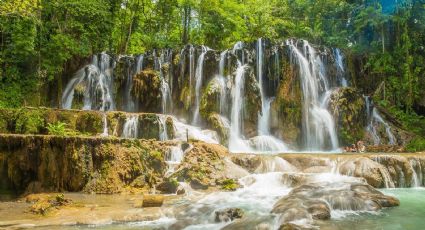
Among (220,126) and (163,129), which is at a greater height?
(220,126)

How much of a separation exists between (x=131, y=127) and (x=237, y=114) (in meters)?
6.67

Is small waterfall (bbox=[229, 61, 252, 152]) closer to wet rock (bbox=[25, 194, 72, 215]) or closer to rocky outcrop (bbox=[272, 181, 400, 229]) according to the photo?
rocky outcrop (bbox=[272, 181, 400, 229])

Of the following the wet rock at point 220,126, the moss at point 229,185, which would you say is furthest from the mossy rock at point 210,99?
the moss at point 229,185

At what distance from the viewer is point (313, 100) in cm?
2084

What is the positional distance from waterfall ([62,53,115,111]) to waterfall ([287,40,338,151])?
35.7 feet

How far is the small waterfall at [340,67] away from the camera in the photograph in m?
23.3

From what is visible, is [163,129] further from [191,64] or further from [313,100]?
[313,100]

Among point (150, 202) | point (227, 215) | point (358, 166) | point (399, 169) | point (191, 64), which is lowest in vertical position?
point (227, 215)

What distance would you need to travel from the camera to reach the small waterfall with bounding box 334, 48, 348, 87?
23252 mm

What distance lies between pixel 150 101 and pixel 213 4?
11.0m

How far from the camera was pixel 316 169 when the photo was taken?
12.0 m

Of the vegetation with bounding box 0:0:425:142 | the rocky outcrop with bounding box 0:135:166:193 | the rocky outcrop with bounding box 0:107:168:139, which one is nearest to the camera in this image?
the rocky outcrop with bounding box 0:135:166:193

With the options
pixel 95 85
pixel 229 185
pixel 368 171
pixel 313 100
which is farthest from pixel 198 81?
pixel 368 171

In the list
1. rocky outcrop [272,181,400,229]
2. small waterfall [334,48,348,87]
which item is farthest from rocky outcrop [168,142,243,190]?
small waterfall [334,48,348,87]
